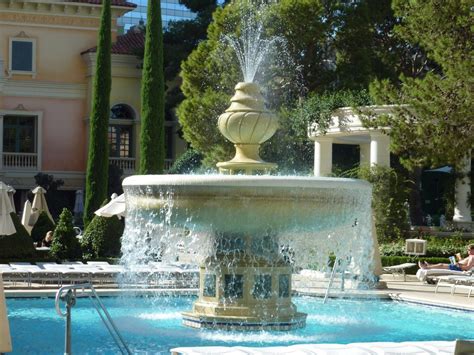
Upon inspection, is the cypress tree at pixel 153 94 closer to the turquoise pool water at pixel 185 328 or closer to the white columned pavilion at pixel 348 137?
the white columned pavilion at pixel 348 137

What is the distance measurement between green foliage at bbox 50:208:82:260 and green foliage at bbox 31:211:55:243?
4.81 metres

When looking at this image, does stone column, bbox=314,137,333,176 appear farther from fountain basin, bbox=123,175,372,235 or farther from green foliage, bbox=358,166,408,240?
fountain basin, bbox=123,175,372,235

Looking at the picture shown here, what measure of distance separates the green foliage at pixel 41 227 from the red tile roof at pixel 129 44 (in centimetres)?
1550

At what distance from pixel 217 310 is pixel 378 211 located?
14.4 m

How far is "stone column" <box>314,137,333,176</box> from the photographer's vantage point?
96.9 ft

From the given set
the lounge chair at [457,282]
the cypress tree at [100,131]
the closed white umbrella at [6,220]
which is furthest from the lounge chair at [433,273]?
the cypress tree at [100,131]

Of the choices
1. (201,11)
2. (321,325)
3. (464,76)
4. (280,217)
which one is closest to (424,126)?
(464,76)

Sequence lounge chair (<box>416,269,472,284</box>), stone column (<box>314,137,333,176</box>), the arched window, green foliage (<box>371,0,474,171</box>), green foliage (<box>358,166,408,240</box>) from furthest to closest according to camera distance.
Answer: the arched window, stone column (<box>314,137,333,176</box>), green foliage (<box>358,166,408,240</box>), green foliage (<box>371,0,474,171</box>), lounge chair (<box>416,269,472,284</box>)

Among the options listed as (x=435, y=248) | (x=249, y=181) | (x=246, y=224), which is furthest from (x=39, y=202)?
(x=249, y=181)

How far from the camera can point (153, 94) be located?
3469 cm

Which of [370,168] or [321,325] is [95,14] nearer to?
[370,168]

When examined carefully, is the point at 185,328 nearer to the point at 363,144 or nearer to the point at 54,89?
the point at 363,144

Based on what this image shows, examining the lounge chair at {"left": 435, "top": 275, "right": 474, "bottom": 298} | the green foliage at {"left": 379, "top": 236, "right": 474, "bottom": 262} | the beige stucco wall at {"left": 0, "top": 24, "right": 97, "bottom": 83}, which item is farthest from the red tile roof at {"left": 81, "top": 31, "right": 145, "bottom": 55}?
the lounge chair at {"left": 435, "top": 275, "right": 474, "bottom": 298}

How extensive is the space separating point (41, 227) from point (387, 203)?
368 inches
